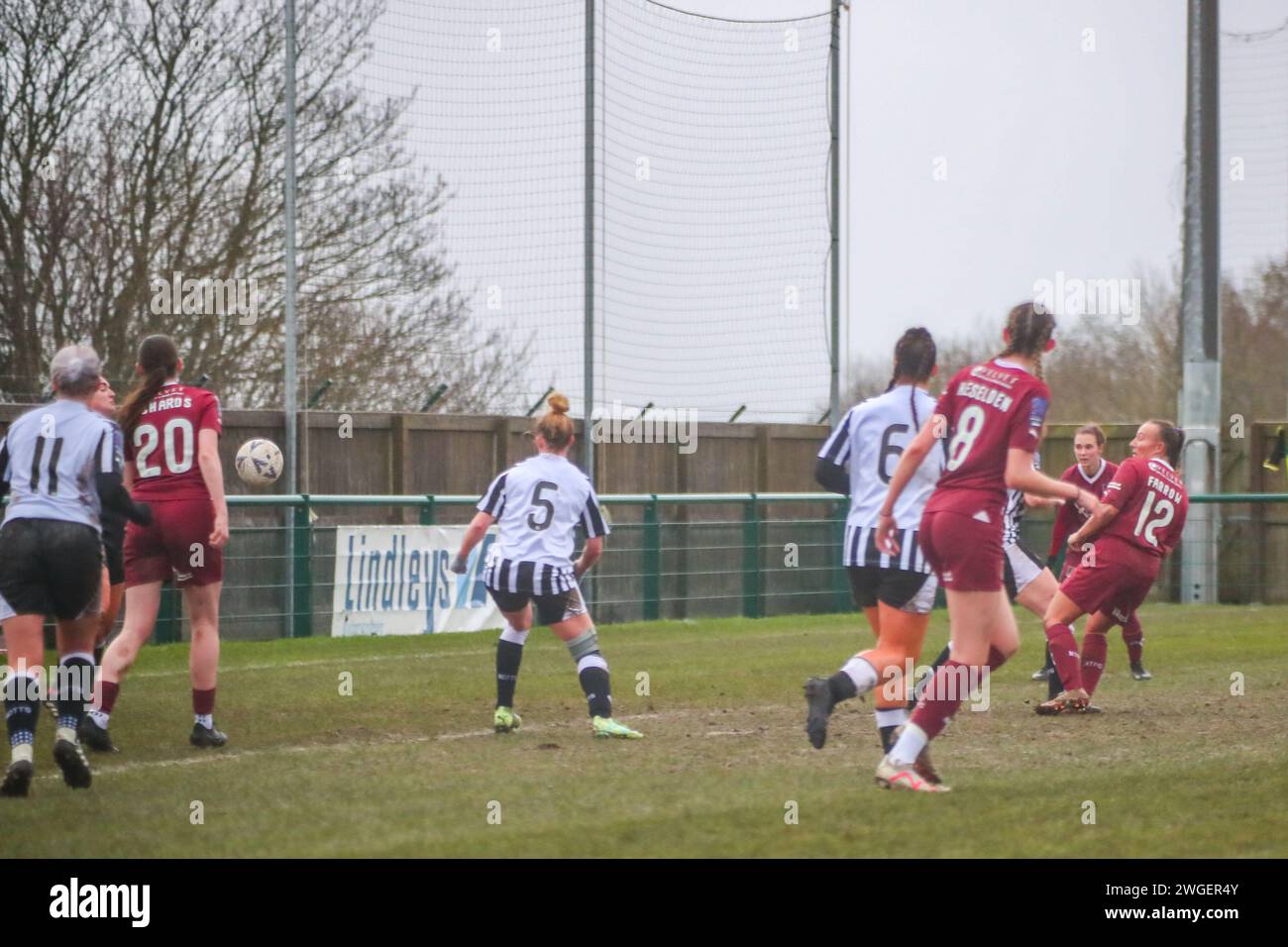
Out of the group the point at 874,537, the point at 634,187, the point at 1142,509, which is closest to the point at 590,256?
the point at 634,187

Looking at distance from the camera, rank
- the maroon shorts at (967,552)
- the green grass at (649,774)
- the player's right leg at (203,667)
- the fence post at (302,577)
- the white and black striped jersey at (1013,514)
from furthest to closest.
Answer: the fence post at (302,577)
the white and black striped jersey at (1013,514)
the player's right leg at (203,667)
the maroon shorts at (967,552)
the green grass at (649,774)

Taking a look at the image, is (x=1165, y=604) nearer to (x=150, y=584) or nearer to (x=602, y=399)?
(x=602, y=399)

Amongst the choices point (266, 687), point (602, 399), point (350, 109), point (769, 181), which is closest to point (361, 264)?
point (350, 109)

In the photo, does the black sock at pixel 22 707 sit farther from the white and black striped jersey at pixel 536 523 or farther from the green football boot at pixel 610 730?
the green football boot at pixel 610 730

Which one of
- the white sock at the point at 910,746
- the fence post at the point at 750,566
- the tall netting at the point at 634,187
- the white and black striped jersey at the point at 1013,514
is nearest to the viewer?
the white sock at the point at 910,746

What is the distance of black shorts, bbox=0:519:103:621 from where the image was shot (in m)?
7.08

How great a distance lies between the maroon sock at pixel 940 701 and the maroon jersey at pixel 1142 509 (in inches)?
151

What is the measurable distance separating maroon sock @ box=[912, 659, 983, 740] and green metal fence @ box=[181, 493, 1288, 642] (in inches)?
354

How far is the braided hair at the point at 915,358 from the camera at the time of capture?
7.67 meters

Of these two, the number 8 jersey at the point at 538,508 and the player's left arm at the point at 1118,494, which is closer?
the number 8 jersey at the point at 538,508

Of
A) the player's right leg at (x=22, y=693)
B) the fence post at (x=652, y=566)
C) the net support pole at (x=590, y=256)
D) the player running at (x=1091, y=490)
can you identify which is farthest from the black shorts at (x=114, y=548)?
the fence post at (x=652, y=566)

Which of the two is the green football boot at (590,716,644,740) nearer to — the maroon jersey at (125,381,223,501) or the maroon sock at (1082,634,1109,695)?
the maroon jersey at (125,381,223,501)
